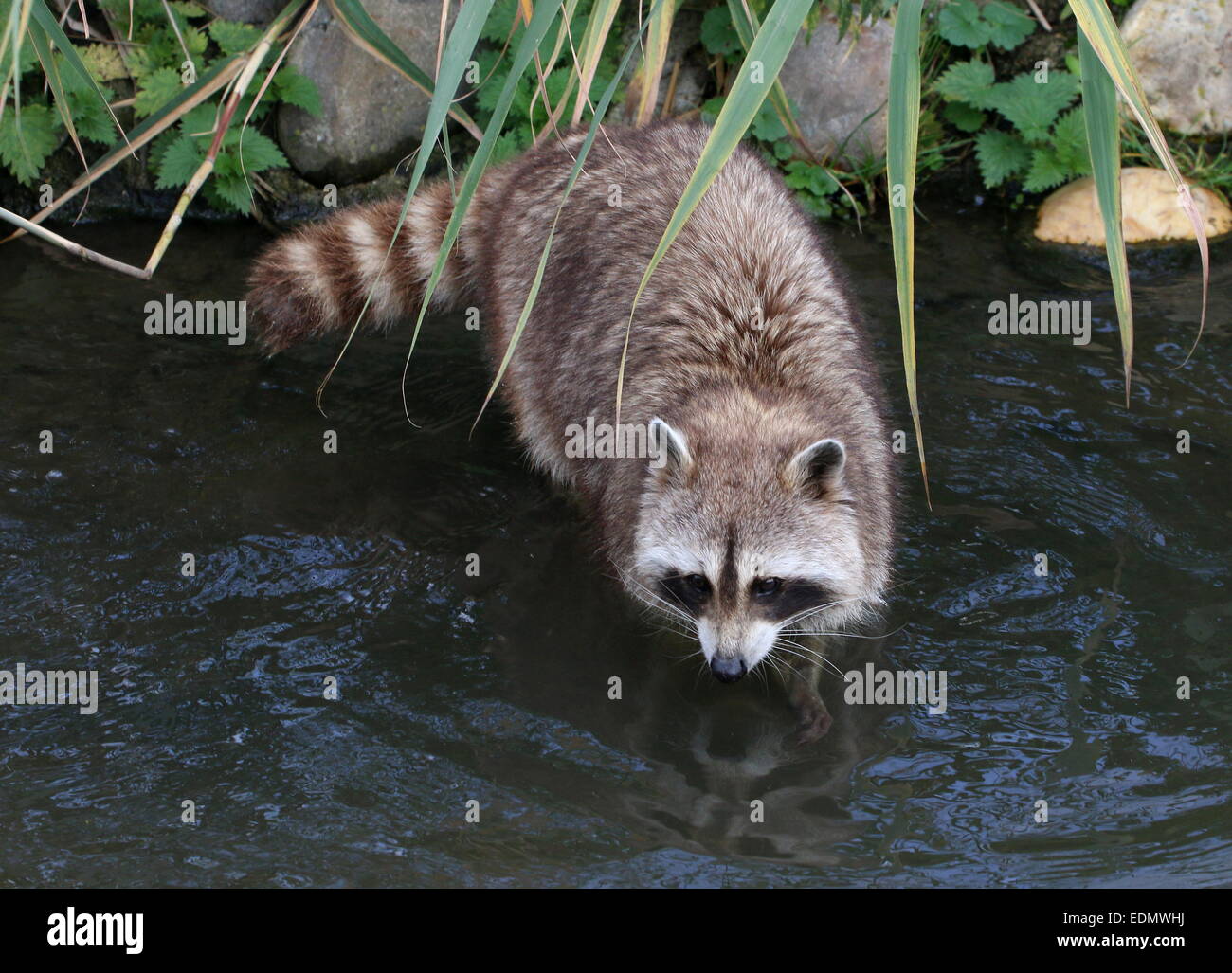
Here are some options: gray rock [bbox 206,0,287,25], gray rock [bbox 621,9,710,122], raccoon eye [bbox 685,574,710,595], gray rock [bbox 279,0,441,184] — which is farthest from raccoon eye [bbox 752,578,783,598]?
gray rock [bbox 206,0,287,25]

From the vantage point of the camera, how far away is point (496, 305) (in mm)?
5223

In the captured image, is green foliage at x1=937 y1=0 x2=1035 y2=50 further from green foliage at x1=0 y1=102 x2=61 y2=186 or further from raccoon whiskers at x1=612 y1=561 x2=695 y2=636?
green foliage at x1=0 y1=102 x2=61 y2=186

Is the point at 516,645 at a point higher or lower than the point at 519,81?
lower

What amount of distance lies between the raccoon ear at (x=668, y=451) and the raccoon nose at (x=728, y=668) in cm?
55

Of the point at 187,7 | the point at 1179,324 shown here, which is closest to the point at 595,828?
the point at 1179,324

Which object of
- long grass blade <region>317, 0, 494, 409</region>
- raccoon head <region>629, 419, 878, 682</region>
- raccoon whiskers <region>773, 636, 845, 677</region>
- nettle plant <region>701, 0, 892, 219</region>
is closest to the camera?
long grass blade <region>317, 0, 494, 409</region>

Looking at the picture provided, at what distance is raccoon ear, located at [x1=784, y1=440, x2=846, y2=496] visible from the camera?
3.71 meters

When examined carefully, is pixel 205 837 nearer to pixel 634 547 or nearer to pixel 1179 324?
pixel 634 547

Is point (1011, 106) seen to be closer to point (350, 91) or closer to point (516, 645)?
point (350, 91)

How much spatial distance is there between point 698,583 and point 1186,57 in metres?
4.86

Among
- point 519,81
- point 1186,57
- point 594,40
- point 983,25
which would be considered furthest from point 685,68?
point 594,40

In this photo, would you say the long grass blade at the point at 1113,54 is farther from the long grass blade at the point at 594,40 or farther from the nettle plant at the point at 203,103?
the nettle plant at the point at 203,103

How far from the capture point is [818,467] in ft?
12.5

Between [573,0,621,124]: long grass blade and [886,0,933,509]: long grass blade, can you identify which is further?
[573,0,621,124]: long grass blade
